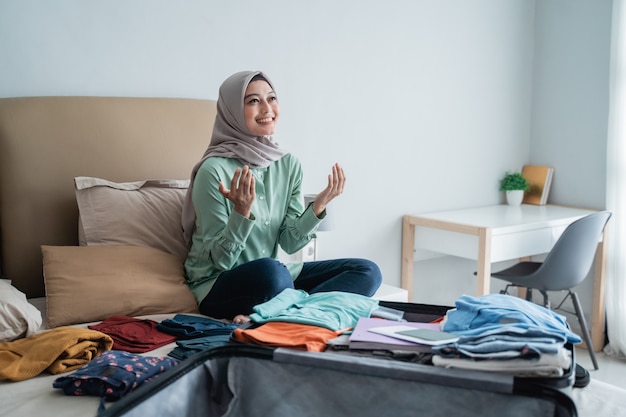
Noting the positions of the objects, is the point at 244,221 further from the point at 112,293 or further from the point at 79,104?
the point at 79,104

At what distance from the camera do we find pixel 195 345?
164cm

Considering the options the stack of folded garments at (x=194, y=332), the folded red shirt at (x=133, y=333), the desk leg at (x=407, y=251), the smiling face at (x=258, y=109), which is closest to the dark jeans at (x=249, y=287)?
the stack of folded garments at (x=194, y=332)

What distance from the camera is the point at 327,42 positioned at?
9.66ft

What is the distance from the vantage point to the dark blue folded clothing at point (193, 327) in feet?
5.72

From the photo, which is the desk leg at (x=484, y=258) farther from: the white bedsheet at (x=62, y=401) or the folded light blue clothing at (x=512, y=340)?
the folded light blue clothing at (x=512, y=340)

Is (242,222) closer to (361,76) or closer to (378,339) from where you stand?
(378,339)

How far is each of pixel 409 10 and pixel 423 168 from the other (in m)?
0.80

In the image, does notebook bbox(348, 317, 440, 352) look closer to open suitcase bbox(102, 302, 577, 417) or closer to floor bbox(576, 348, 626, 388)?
open suitcase bbox(102, 302, 577, 417)

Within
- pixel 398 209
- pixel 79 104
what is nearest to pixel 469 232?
pixel 398 209

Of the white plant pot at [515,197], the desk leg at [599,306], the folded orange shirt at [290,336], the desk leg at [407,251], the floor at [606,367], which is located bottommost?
the floor at [606,367]

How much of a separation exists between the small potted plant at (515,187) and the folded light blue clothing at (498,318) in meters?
2.27

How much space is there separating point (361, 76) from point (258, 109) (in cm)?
99

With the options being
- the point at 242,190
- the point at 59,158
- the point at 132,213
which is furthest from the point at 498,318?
the point at 59,158

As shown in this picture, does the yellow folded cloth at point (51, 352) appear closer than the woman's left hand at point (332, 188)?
Yes
